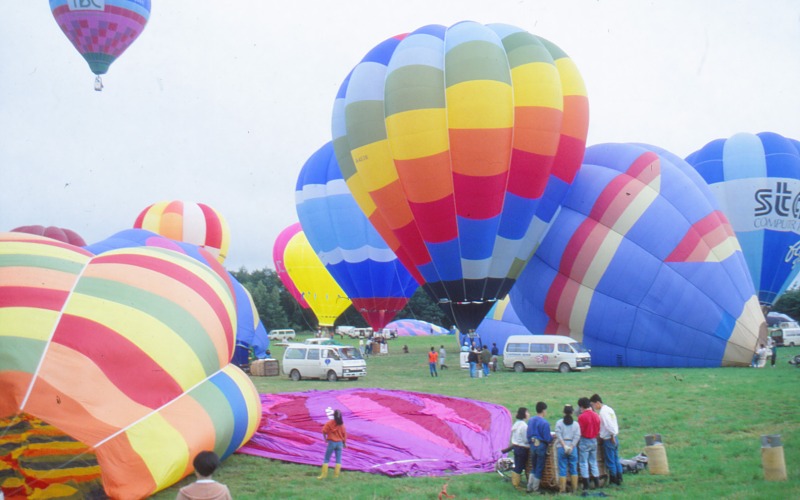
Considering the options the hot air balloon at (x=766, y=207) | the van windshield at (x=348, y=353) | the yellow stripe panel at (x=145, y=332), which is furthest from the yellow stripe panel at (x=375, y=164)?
the hot air balloon at (x=766, y=207)

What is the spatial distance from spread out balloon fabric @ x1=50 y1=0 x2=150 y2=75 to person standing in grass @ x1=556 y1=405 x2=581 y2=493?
19.7 m

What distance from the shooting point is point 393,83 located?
18.5m

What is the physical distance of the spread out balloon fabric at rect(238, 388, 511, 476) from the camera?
9578 millimetres

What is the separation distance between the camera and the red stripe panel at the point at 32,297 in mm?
7430

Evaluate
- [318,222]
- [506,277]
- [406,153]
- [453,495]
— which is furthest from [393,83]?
[453,495]

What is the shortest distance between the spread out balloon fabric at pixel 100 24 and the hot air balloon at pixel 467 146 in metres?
7.83

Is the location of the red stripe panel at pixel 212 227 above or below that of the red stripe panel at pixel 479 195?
above

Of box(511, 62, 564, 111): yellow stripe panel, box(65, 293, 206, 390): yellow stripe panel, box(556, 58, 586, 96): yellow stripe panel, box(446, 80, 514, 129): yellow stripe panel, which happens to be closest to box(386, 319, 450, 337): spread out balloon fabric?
box(556, 58, 586, 96): yellow stripe panel

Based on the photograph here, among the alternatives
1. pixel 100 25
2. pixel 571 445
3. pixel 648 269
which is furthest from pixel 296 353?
pixel 571 445

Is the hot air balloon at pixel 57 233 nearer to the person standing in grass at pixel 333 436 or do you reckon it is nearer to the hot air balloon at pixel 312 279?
the hot air balloon at pixel 312 279

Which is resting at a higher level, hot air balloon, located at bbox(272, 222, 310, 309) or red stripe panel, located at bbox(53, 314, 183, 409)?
hot air balloon, located at bbox(272, 222, 310, 309)

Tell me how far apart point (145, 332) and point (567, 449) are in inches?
166

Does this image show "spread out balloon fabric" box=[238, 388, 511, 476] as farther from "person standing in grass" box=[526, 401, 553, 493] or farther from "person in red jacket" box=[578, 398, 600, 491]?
"person in red jacket" box=[578, 398, 600, 491]

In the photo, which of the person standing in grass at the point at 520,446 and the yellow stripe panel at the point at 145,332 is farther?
the person standing in grass at the point at 520,446
